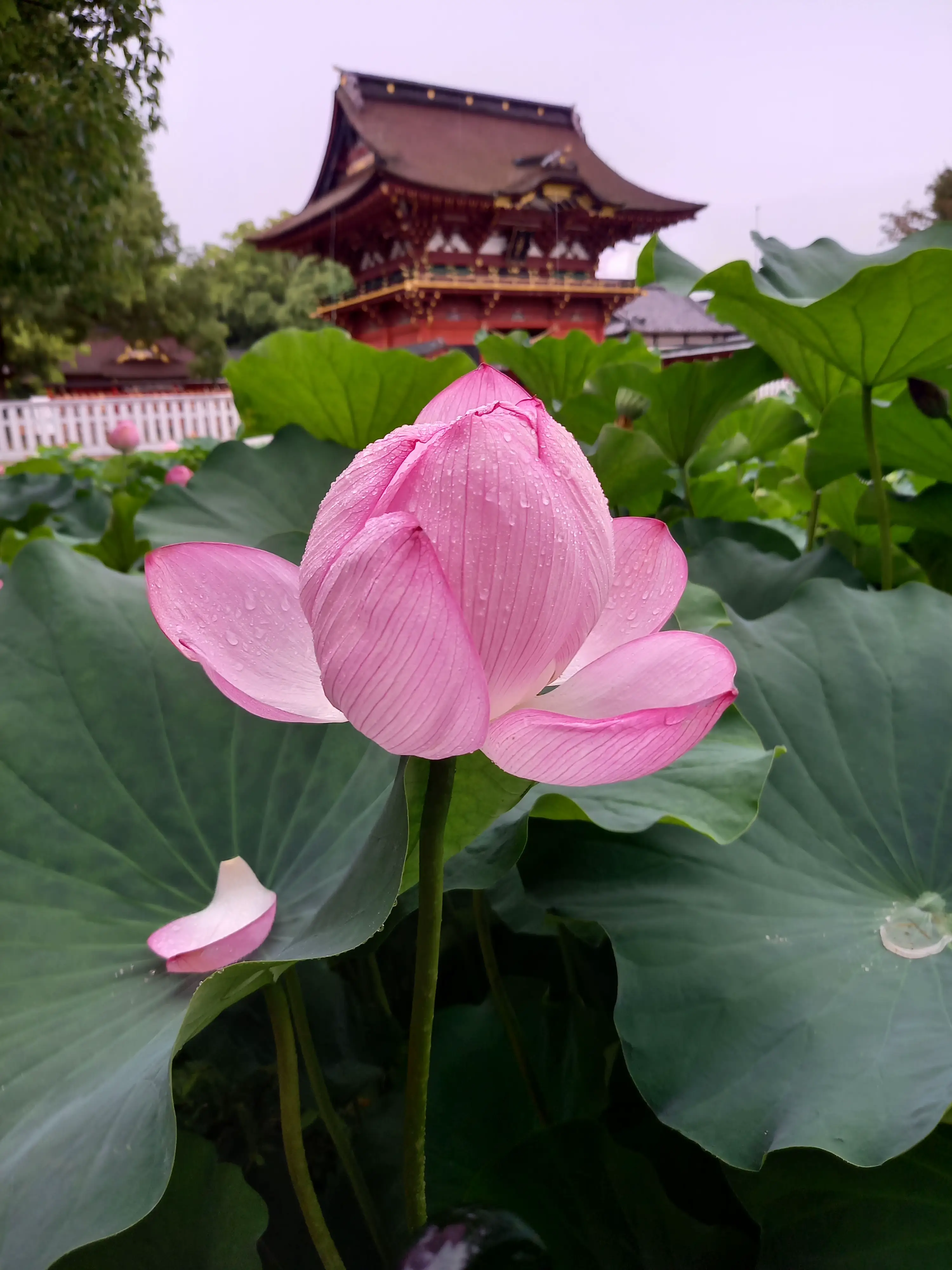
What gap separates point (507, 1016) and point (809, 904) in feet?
0.56

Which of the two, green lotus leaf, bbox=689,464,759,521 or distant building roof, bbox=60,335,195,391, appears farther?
distant building roof, bbox=60,335,195,391

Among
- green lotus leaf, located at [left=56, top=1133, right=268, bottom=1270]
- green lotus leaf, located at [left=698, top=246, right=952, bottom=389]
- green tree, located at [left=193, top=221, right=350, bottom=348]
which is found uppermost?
green tree, located at [left=193, top=221, right=350, bottom=348]

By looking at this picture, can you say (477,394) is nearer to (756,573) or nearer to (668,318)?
(756,573)

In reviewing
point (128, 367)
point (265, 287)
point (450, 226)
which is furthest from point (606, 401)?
point (265, 287)

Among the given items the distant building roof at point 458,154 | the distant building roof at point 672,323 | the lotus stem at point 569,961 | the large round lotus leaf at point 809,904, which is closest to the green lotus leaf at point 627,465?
the large round lotus leaf at point 809,904

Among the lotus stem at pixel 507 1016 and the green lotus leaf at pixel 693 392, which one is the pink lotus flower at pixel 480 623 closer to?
the lotus stem at pixel 507 1016

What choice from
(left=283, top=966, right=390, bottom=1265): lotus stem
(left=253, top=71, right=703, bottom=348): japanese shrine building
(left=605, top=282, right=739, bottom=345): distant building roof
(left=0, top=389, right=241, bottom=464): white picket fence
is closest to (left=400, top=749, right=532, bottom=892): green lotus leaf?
(left=283, top=966, right=390, bottom=1265): lotus stem

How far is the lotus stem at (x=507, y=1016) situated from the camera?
45 cm

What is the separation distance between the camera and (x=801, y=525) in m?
1.42

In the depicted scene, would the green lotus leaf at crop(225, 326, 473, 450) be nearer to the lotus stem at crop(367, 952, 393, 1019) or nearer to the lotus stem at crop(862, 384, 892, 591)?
the lotus stem at crop(862, 384, 892, 591)

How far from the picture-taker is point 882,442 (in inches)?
32.0

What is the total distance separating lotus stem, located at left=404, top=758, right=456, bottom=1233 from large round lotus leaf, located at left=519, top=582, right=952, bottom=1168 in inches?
4.1

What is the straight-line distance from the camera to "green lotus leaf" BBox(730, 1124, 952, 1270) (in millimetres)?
343

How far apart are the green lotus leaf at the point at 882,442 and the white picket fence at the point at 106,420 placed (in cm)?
711
